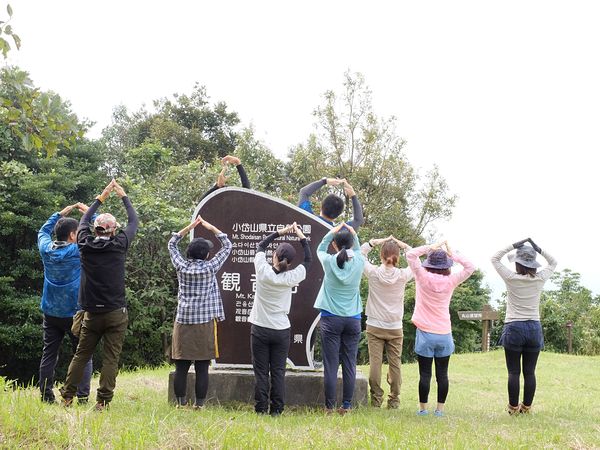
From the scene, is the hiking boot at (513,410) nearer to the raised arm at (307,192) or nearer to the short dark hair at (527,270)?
the short dark hair at (527,270)

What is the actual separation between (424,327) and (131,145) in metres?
23.5

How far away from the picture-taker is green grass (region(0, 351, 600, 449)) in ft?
13.5

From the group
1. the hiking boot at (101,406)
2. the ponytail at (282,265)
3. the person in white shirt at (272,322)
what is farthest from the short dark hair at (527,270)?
the hiking boot at (101,406)

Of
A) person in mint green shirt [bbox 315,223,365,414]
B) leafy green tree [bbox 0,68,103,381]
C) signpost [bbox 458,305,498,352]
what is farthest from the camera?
signpost [bbox 458,305,498,352]

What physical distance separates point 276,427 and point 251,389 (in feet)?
6.24

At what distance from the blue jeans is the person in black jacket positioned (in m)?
2.06

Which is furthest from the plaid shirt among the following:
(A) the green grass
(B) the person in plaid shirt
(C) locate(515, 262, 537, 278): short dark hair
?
(C) locate(515, 262, 537, 278): short dark hair

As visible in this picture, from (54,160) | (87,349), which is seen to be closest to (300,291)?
(87,349)

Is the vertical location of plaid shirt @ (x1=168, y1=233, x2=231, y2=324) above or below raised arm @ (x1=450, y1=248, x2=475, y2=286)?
below

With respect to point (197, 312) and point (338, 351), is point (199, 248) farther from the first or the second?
point (338, 351)

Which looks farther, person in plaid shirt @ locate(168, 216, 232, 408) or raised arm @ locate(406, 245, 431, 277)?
raised arm @ locate(406, 245, 431, 277)

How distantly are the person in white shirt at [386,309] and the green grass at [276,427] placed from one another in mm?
430

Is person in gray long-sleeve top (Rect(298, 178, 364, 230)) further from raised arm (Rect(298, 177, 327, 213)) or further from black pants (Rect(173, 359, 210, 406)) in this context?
black pants (Rect(173, 359, 210, 406))

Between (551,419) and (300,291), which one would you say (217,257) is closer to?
(300,291)
